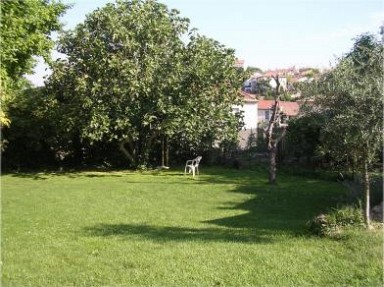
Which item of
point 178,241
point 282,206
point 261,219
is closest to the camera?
point 178,241

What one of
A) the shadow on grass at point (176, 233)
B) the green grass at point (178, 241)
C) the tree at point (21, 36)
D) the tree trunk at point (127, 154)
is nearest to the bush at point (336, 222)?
the green grass at point (178, 241)

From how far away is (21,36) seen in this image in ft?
42.6

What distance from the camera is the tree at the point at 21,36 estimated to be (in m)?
10.7

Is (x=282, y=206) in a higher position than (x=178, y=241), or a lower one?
higher

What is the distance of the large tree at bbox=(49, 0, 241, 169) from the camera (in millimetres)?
20625

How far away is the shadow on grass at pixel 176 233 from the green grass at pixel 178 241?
0.7 inches

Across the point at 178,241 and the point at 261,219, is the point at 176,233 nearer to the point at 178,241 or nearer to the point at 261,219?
the point at 178,241

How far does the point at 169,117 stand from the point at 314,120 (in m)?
13.3

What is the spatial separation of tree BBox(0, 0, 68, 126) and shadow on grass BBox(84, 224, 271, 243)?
3.55 meters

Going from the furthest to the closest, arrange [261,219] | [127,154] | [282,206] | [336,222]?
[127,154]
[282,206]
[261,219]
[336,222]

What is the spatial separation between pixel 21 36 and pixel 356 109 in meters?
9.20

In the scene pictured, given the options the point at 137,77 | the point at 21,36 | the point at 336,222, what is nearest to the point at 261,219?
the point at 336,222

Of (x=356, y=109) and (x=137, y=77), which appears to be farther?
(x=137, y=77)

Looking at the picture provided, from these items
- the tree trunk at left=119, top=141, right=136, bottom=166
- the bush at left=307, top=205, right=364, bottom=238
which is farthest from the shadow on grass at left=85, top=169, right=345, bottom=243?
the tree trunk at left=119, top=141, right=136, bottom=166
